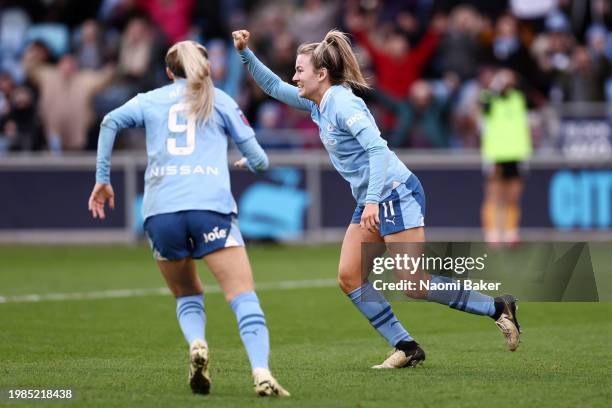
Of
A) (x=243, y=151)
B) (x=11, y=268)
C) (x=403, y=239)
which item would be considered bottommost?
(x=11, y=268)

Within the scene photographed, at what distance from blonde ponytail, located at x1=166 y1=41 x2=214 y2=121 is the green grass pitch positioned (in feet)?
5.38

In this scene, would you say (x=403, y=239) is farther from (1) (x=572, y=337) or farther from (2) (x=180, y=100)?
(1) (x=572, y=337)

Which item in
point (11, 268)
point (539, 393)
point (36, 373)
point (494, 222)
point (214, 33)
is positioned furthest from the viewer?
point (214, 33)

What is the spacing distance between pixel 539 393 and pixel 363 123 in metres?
1.94

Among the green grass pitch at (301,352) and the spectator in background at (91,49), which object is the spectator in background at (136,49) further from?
the green grass pitch at (301,352)

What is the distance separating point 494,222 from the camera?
60.0 ft

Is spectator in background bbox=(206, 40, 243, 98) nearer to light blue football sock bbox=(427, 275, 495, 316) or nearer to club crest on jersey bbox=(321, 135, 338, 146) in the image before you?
club crest on jersey bbox=(321, 135, 338, 146)

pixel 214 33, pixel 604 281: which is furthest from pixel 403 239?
pixel 214 33

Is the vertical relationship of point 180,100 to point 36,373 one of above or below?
above

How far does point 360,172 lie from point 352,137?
0.25 m

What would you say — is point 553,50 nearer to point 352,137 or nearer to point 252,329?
point 352,137

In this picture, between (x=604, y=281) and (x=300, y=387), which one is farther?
(x=604, y=281)

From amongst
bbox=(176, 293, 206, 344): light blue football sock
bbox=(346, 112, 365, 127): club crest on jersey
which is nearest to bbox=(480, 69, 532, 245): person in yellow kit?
bbox=(346, 112, 365, 127): club crest on jersey

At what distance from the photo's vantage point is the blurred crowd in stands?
20.6 meters
